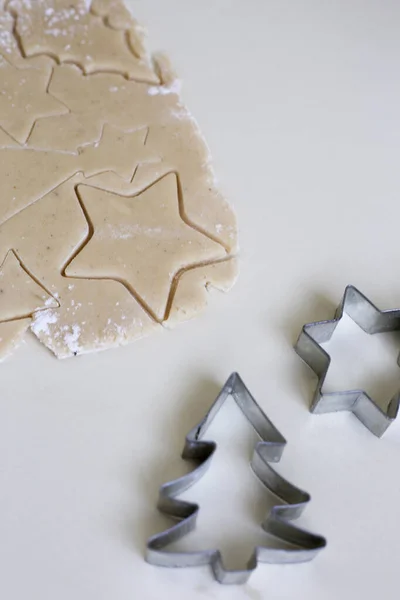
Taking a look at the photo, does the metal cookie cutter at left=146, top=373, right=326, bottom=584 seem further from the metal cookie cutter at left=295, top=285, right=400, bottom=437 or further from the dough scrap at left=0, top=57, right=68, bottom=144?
the dough scrap at left=0, top=57, right=68, bottom=144

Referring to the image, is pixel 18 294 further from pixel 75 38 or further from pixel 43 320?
pixel 75 38

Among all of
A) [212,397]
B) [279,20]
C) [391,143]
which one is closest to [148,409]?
[212,397]

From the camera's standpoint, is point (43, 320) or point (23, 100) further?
point (23, 100)

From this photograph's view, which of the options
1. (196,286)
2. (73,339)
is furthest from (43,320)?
(196,286)

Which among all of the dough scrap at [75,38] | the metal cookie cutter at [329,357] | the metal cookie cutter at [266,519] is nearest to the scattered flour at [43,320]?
the metal cookie cutter at [266,519]

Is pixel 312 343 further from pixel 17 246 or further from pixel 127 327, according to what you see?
pixel 17 246

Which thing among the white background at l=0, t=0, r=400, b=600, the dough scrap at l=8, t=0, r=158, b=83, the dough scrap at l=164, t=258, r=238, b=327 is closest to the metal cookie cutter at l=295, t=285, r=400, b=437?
the white background at l=0, t=0, r=400, b=600

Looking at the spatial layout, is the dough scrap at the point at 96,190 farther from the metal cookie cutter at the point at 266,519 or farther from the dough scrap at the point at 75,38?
the metal cookie cutter at the point at 266,519
